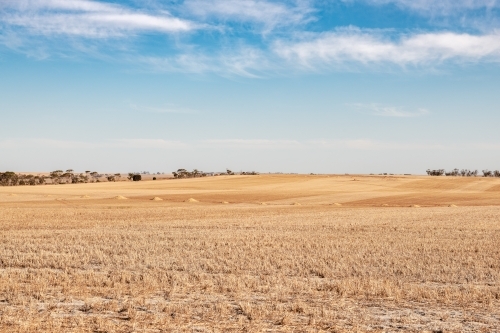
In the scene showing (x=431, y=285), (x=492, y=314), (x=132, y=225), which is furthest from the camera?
(x=132, y=225)

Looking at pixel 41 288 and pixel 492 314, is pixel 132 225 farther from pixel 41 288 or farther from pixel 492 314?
pixel 492 314

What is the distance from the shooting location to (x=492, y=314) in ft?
39.1

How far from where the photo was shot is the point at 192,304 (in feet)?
42.0

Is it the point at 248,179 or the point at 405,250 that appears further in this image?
the point at 248,179

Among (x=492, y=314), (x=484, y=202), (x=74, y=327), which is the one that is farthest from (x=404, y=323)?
(x=484, y=202)

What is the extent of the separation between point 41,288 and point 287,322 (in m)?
A: 7.44

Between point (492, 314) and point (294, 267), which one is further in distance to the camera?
point (294, 267)

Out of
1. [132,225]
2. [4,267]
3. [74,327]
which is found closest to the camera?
[74,327]

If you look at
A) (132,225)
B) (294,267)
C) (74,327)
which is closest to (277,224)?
(132,225)

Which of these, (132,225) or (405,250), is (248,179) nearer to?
(132,225)

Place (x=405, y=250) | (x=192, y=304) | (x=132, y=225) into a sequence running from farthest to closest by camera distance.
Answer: (x=132, y=225) → (x=405, y=250) → (x=192, y=304)

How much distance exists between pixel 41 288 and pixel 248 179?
116 meters

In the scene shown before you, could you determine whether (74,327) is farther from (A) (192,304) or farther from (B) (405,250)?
(B) (405,250)

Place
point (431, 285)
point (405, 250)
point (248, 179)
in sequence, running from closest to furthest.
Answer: point (431, 285) → point (405, 250) → point (248, 179)
